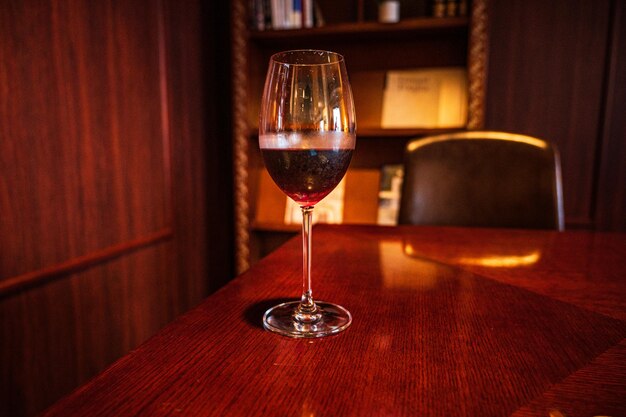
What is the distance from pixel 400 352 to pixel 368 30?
1.81 m

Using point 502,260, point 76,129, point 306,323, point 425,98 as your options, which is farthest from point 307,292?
point 425,98

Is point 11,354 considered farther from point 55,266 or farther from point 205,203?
point 205,203

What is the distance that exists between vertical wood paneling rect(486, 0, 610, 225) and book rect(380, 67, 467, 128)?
157 mm

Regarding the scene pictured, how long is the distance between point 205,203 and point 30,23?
3.70ft

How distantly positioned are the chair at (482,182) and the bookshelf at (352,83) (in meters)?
0.78

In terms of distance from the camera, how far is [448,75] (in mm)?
2055

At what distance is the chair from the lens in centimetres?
114

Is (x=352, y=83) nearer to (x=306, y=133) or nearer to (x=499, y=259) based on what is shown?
(x=499, y=259)

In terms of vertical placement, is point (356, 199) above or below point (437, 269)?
below

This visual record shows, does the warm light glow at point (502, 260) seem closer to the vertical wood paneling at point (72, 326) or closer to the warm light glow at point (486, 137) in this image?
the warm light glow at point (486, 137)

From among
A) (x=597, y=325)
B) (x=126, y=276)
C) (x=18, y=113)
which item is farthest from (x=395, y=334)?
(x=126, y=276)

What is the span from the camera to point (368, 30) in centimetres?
192

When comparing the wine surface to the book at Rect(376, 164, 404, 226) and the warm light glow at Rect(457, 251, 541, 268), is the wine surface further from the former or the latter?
the book at Rect(376, 164, 404, 226)

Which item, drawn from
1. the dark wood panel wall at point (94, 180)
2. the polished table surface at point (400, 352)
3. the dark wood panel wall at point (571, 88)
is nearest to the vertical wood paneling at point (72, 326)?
the dark wood panel wall at point (94, 180)
